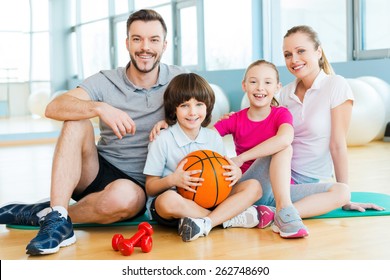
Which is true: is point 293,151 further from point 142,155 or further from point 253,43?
point 253,43

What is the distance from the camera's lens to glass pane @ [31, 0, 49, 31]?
6.68 meters

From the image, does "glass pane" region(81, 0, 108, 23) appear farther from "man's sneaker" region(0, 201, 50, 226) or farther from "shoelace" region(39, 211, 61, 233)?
"shoelace" region(39, 211, 61, 233)

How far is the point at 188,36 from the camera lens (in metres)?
8.66

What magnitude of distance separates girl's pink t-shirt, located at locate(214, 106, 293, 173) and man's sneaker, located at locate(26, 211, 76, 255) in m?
0.81

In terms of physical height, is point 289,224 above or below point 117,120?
below

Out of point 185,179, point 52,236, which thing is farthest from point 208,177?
point 52,236

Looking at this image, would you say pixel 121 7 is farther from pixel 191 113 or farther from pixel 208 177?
pixel 208 177

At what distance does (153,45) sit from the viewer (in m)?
2.44

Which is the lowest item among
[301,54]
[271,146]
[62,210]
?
[62,210]

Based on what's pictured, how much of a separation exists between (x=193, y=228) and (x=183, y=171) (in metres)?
0.22

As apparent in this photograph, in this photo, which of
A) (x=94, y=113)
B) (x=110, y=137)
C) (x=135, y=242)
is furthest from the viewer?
(x=110, y=137)

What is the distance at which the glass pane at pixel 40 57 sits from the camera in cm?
655

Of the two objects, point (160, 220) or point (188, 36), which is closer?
point (160, 220)
